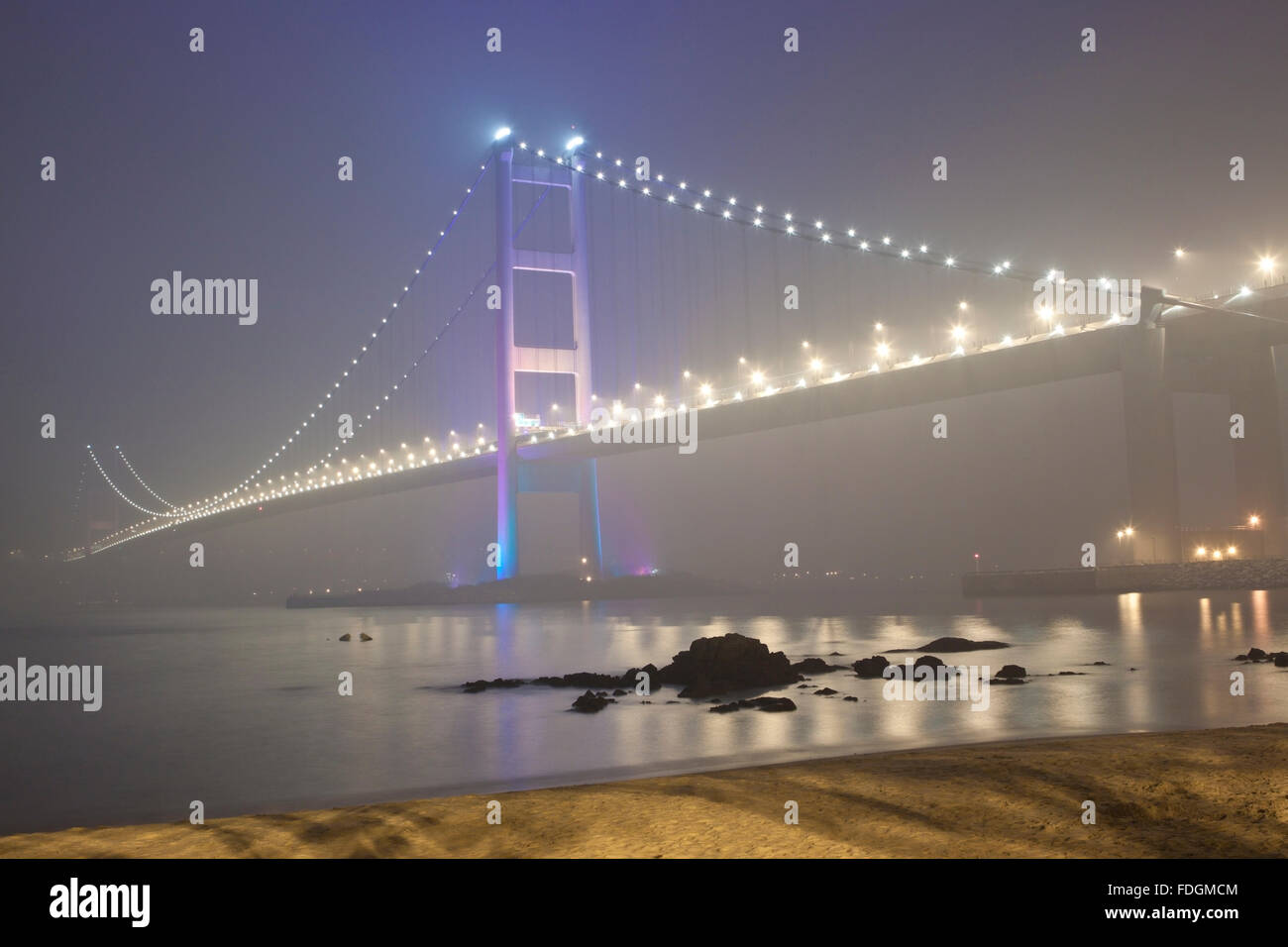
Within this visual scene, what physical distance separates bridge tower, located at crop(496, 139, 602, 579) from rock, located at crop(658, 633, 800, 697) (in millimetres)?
30459

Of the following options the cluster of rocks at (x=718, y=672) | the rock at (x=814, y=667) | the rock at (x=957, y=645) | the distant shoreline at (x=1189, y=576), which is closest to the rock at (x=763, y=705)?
the cluster of rocks at (x=718, y=672)

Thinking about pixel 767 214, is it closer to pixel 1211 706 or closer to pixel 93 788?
pixel 1211 706

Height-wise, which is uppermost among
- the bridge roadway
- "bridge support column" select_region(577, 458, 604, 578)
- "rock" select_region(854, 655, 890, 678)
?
the bridge roadway

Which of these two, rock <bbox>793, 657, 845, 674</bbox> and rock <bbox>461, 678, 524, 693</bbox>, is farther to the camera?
rock <bbox>461, 678, 524, 693</bbox>

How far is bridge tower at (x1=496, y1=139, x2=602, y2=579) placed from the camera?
44.8 meters

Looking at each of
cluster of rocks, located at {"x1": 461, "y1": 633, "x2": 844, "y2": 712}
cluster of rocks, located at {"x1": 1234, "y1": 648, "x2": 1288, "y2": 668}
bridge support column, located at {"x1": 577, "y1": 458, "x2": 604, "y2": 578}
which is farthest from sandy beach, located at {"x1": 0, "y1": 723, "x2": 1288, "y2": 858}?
bridge support column, located at {"x1": 577, "y1": 458, "x2": 604, "y2": 578}

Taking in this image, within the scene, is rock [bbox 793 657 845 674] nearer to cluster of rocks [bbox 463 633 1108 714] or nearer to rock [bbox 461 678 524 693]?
cluster of rocks [bbox 463 633 1108 714]

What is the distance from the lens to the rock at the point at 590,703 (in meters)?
12.4

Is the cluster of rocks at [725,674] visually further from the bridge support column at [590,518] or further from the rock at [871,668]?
the bridge support column at [590,518]

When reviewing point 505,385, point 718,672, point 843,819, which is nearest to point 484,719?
point 718,672

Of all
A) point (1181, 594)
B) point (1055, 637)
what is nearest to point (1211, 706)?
point (1055, 637)

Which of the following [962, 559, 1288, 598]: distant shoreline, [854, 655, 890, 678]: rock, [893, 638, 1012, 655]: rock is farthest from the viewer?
[962, 559, 1288, 598]: distant shoreline
